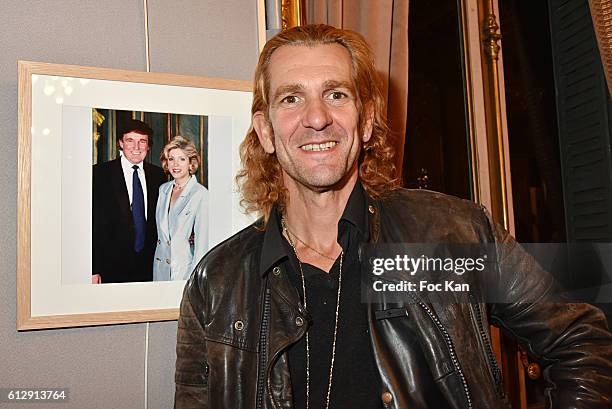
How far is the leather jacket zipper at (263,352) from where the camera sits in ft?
3.59

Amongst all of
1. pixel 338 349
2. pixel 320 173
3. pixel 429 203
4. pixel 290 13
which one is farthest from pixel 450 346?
pixel 290 13

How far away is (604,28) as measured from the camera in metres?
1.58

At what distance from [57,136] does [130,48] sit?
29 cm

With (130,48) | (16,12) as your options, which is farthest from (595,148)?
(16,12)

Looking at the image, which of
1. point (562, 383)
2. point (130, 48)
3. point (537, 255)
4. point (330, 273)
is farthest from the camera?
point (537, 255)

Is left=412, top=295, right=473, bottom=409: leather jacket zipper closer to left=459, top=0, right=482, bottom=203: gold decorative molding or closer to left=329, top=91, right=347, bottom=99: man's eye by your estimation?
left=329, top=91, right=347, bottom=99: man's eye

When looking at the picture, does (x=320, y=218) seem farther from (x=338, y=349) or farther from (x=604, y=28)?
(x=604, y=28)

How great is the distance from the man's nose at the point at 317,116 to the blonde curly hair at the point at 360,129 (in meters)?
0.10

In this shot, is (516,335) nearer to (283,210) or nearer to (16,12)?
(283,210)

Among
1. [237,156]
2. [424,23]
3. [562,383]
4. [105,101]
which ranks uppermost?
[424,23]

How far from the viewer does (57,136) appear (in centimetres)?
118

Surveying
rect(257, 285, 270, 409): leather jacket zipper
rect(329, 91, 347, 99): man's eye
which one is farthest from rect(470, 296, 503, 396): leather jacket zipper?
rect(329, 91, 347, 99): man's eye

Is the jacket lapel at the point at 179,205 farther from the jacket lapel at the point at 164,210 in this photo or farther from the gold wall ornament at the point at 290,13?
the gold wall ornament at the point at 290,13

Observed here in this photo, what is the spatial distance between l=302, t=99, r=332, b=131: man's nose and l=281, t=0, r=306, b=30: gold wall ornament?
1.39 ft
